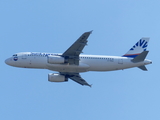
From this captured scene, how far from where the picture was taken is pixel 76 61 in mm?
58875

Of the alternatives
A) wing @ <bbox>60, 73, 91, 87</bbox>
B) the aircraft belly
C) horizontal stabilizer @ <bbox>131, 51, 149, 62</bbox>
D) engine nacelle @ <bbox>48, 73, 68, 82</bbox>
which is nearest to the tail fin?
horizontal stabilizer @ <bbox>131, 51, 149, 62</bbox>

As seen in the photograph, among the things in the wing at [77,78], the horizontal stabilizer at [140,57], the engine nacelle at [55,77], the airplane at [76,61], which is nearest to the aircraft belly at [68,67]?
the airplane at [76,61]

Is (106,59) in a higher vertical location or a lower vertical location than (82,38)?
lower

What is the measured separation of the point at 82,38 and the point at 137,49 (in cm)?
1262

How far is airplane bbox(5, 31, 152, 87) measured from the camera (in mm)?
58031

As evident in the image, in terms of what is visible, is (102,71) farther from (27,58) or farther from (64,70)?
(27,58)

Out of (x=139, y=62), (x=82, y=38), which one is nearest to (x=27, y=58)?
(x=82, y=38)

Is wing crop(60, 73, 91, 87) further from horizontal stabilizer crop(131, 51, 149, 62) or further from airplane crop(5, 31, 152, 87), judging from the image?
horizontal stabilizer crop(131, 51, 149, 62)

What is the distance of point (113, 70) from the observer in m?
60.7

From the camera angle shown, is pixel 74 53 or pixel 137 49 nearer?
pixel 74 53

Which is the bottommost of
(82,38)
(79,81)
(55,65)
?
(79,81)

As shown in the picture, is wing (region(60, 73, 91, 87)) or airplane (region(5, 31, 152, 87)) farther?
wing (region(60, 73, 91, 87))

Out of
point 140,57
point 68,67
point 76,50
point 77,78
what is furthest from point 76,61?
point 140,57

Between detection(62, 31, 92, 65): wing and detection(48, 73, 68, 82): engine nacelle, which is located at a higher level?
detection(62, 31, 92, 65): wing
